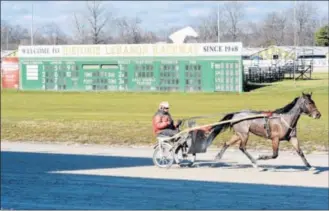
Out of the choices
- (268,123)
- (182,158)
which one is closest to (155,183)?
(182,158)

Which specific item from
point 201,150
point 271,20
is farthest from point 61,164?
point 271,20

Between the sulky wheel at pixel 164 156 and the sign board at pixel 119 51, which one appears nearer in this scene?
the sulky wheel at pixel 164 156

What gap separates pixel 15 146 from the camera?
24766 mm

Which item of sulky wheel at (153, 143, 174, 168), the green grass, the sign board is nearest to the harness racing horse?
sulky wheel at (153, 143, 174, 168)

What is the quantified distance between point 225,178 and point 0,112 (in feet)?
81.7

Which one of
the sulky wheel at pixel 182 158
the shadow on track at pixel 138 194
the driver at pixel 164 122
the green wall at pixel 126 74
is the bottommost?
the shadow on track at pixel 138 194

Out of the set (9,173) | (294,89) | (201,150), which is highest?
(294,89)

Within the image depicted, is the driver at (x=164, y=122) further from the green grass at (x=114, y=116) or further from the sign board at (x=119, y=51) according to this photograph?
the sign board at (x=119, y=51)

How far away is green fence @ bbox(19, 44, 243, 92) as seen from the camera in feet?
109

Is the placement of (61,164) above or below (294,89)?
below

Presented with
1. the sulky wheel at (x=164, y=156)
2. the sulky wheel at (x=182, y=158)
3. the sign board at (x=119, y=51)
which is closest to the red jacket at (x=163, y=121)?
the sulky wheel at (x=182, y=158)

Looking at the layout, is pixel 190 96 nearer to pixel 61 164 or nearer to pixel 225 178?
pixel 61 164

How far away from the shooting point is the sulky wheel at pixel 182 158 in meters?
12.6

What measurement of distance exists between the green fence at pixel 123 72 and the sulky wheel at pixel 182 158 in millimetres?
11367
